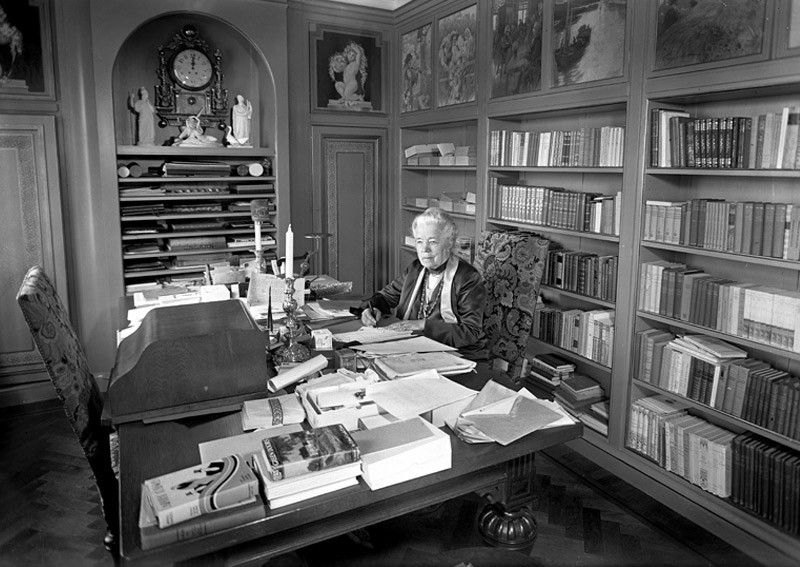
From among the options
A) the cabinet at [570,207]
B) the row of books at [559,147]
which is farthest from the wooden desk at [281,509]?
the row of books at [559,147]

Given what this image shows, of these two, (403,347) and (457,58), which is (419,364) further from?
(457,58)

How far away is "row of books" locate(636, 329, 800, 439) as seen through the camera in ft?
8.42

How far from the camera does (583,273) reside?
3654mm

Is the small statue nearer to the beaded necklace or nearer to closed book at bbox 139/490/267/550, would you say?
the beaded necklace

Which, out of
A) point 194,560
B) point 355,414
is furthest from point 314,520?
point 355,414

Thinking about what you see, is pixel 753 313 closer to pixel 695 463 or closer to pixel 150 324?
pixel 695 463

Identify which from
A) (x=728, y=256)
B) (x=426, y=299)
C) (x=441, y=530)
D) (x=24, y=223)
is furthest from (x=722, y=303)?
(x=24, y=223)

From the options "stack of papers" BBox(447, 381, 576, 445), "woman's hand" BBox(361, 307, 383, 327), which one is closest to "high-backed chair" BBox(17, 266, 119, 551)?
"woman's hand" BBox(361, 307, 383, 327)

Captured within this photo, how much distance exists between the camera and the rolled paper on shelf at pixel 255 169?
490 centimetres

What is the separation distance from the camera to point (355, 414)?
1730mm

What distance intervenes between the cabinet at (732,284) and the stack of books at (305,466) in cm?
202

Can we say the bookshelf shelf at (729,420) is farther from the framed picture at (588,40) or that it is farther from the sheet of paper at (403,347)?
the framed picture at (588,40)

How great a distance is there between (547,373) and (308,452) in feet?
9.08

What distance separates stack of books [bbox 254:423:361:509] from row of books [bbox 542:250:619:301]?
237 cm
